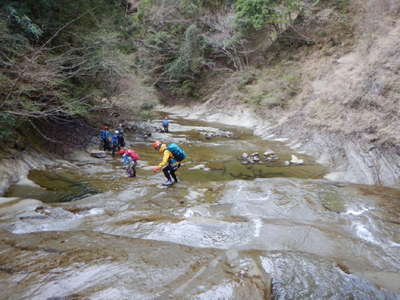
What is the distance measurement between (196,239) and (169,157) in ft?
12.2

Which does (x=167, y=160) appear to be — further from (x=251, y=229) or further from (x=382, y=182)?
(x=382, y=182)

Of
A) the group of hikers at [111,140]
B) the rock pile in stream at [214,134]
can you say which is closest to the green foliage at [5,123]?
the group of hikers at [111,140]

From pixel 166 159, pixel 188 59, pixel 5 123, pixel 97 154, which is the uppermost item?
pixel 188 59

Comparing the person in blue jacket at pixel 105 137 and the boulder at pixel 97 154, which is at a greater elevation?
the person in blue jacket at pixel 105 137

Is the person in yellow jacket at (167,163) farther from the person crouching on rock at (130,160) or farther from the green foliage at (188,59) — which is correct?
the green foliage at (188,59)

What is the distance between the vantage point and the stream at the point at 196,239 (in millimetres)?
3484

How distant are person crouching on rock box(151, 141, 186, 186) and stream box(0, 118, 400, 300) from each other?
57cm

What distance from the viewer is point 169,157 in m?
8.48

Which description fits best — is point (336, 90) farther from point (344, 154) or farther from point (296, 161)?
A: point (296, 161)

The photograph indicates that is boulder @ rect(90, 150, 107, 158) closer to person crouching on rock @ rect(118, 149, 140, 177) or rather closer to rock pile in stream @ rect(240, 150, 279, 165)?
person crouching on rock @ rect(118, 149, 140, 177)

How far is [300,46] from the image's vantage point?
2627 cm

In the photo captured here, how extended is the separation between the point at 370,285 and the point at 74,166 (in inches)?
419

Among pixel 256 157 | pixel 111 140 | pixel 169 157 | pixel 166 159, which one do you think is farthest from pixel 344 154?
pixel 111 140

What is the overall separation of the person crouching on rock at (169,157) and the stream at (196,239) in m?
0.57
